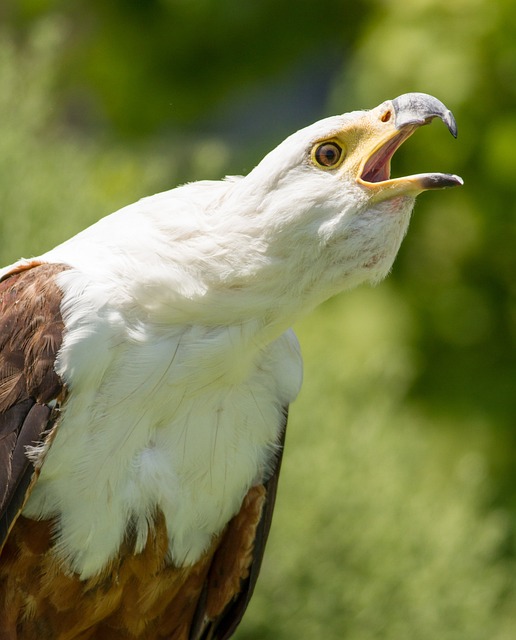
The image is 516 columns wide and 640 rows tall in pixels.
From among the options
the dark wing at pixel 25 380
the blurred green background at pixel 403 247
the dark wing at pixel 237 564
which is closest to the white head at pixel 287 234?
the dark wing at pixel 25 380

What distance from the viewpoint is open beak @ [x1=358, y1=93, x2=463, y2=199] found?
3.09 metres

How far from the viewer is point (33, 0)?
331 inches

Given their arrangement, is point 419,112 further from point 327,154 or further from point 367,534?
point 367,534

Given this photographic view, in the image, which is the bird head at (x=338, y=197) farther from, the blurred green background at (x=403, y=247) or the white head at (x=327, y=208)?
the blurred green background at (x=403, y=247)

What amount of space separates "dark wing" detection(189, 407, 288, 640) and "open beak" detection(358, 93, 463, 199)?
3.06 ft

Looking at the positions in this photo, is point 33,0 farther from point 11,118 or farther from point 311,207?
point 311,207

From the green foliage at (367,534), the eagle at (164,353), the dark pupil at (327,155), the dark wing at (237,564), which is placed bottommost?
the green foliage at (367,534)

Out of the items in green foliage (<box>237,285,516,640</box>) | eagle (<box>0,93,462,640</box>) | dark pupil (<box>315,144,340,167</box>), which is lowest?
green foliage (<box>237,285,516,640</box>)

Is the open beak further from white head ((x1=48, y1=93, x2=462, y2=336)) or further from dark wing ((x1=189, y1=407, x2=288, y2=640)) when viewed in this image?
dark wing ((x1=189, y1=407, x2=288, y2=640))

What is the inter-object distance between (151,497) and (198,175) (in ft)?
11.9

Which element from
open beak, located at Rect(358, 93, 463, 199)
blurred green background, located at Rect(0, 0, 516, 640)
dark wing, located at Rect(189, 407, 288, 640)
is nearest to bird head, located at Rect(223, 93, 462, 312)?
open beak, located at Rect(358, 93, 463, 199)

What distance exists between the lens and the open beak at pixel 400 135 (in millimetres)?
3094

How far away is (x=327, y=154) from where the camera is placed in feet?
10.5

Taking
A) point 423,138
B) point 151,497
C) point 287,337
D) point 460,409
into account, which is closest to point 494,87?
point 423,138
